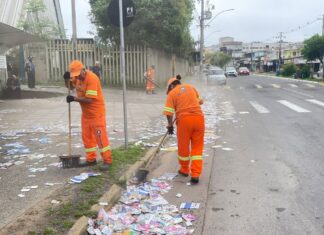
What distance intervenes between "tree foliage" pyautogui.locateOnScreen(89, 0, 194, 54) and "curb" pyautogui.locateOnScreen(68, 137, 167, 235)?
15585 millimetres

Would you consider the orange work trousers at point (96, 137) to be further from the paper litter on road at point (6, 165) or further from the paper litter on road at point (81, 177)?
the paper litter on road at point (6, 165)

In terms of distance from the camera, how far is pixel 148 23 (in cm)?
2244

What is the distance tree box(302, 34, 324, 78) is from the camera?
40.6m

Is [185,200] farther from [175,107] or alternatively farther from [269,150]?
[269,150]

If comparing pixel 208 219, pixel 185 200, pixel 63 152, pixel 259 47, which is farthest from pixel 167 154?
pixel 259 47

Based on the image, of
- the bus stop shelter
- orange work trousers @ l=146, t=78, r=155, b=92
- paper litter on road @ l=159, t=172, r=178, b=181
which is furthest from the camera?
orange work trousers @ l=146, t=78, r=155, b=92

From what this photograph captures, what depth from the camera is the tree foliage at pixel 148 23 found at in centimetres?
2202

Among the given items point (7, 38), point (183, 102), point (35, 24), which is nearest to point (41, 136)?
point (183, 102)

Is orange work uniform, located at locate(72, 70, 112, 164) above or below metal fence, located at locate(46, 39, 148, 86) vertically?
below

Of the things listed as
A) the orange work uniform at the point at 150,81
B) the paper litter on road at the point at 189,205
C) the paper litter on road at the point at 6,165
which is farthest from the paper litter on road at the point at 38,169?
the orange work uniform at the point at 150,81

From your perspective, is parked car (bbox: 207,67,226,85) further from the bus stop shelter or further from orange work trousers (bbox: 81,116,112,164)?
orange work trousers (bbox: 81,116,112,164)

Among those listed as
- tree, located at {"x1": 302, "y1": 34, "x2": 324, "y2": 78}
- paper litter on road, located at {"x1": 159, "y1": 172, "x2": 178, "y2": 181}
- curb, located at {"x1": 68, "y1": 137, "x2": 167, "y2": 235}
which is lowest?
paper litter on road, located at {"x1": 159, "y1": 172, "x2": 178, "y2": 181}

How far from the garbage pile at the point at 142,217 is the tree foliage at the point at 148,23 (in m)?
17.9

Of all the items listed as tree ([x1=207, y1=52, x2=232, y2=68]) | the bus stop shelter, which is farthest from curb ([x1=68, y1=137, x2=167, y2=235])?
tree ([x1=207, y1=52, x2=232, y2=68])
